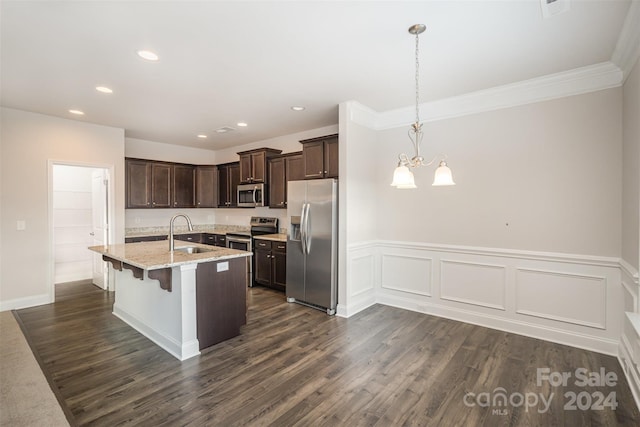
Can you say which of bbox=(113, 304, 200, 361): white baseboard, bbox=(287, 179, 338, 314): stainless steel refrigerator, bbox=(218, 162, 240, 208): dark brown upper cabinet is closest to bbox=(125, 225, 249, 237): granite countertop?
bbox=(218, 162, 240, 208): dark brown upper cabinet

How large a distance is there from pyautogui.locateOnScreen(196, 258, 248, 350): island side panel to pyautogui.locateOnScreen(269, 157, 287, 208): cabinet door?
2.18 m

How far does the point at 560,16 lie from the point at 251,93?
293 cm

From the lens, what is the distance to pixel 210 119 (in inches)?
185

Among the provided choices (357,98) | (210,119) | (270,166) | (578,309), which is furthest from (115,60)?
(578,309)

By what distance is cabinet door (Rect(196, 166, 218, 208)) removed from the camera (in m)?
6.64

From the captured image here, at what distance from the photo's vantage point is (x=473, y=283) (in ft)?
12.4

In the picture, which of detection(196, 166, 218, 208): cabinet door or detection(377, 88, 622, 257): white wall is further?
detection(196, 166, 218, 208): cabinet door

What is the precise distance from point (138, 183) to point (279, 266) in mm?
3188

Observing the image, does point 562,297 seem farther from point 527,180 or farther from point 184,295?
point 184,295

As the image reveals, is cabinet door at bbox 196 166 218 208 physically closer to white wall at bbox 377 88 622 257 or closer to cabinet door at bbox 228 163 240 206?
cabinet door at bbox 228 163 240 206

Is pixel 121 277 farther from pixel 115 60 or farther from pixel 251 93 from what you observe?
pixel 251 93

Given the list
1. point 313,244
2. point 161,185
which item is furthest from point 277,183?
point 161,185

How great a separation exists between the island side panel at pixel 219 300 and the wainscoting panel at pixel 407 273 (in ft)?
7.01

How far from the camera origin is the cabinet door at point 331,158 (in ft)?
14.0
